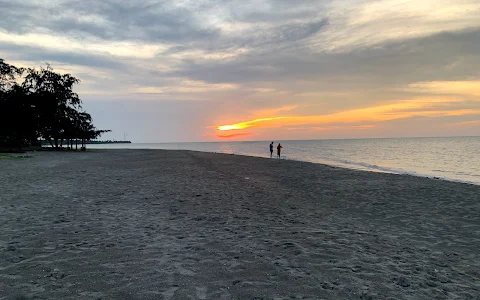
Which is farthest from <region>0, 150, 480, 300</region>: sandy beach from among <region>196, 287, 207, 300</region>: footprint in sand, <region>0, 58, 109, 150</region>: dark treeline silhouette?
<region>0, 58, 109, 150</region>: dark treeline silhouette

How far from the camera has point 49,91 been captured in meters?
64.2

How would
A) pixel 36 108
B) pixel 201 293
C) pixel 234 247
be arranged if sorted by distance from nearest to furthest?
pixel 201 293 < pixel 234 247 < pixel 36 108

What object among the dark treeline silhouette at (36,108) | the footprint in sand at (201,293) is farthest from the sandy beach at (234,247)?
the dark treeline silhouette at (36,108)

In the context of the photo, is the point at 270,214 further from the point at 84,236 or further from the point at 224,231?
the point at 84,236

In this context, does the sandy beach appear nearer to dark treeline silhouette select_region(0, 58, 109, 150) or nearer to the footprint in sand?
the footprint in sand

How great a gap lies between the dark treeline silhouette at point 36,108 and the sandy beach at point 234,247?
182 feet

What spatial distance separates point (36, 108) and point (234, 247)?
70.1 m

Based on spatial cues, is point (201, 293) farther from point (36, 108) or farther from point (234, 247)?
point (36, 108)

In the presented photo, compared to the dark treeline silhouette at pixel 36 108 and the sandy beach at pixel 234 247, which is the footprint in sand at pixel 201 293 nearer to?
the sandy beach at pixel 234 247

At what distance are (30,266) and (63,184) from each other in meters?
12.3

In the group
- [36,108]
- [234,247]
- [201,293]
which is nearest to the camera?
[201,293]

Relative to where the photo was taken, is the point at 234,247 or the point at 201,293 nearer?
the point at 201,293

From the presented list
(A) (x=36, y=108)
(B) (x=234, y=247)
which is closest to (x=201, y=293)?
(B) (x=234, y=247)

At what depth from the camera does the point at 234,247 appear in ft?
22.2
